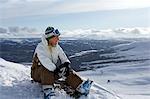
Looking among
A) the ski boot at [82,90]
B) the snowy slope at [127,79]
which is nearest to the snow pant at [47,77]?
the ski boot at [82,90]

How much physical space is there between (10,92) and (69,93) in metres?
0.90

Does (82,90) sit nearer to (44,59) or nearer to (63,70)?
(63,70)

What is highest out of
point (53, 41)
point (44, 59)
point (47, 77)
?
point (53, 41)

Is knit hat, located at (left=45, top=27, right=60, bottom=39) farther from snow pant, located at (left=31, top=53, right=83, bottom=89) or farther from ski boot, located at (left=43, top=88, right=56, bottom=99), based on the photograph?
ski boot, located at (left=43, top=88, right=56, bottom=99)

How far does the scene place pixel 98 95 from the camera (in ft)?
19.2

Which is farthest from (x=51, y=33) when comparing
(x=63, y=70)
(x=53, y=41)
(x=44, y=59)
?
(x=63, y=70)

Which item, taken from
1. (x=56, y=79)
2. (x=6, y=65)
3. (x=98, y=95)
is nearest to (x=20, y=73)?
(x=6, y=65)

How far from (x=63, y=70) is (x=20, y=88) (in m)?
0.77

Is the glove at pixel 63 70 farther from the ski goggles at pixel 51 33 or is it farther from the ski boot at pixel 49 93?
the ski goggles at pixel 51 33

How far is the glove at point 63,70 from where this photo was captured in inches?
213

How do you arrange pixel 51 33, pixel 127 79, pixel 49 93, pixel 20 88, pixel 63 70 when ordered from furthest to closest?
pixel 127 79 → pixel 20 88 → pixel 51 33 → pixel 63 70 → pixel 49 93

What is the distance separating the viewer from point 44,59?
5.42 meters

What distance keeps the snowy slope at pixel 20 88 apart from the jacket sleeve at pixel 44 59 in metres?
0.48

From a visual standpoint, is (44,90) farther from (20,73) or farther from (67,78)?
(20,73)
